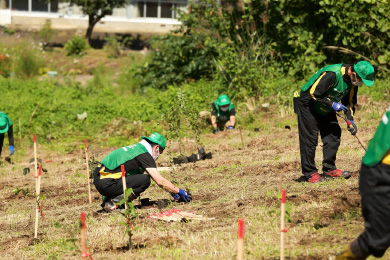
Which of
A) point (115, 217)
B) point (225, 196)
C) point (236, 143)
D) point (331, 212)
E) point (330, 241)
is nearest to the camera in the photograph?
point (330, 241)

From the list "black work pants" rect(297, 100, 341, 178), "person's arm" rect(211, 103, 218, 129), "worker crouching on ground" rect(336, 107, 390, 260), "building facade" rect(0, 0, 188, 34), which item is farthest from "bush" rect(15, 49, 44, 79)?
"worker crouching on ground" rect(336, 107, 390, 260)

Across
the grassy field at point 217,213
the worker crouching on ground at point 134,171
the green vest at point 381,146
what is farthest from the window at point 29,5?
the green vest at point 381,146

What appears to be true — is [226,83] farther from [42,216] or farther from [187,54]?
[42,216]

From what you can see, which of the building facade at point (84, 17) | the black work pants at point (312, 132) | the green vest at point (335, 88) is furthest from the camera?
the building facade at point (84, 17)

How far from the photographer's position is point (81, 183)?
11.6 meters

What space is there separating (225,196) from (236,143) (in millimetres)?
5484

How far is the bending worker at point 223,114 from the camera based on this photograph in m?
15.5

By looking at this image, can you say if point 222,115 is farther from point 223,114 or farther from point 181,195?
point 181,195

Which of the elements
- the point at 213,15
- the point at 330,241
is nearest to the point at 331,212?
the point at 330,241

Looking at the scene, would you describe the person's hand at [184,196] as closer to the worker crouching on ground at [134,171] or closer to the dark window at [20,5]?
the worker crouching on ground at [134,171]

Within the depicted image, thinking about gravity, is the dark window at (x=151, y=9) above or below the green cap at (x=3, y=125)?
above

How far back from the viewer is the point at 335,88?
8.53 metres

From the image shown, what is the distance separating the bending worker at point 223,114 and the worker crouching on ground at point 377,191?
35.7 ft

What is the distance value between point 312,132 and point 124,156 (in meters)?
2.52
